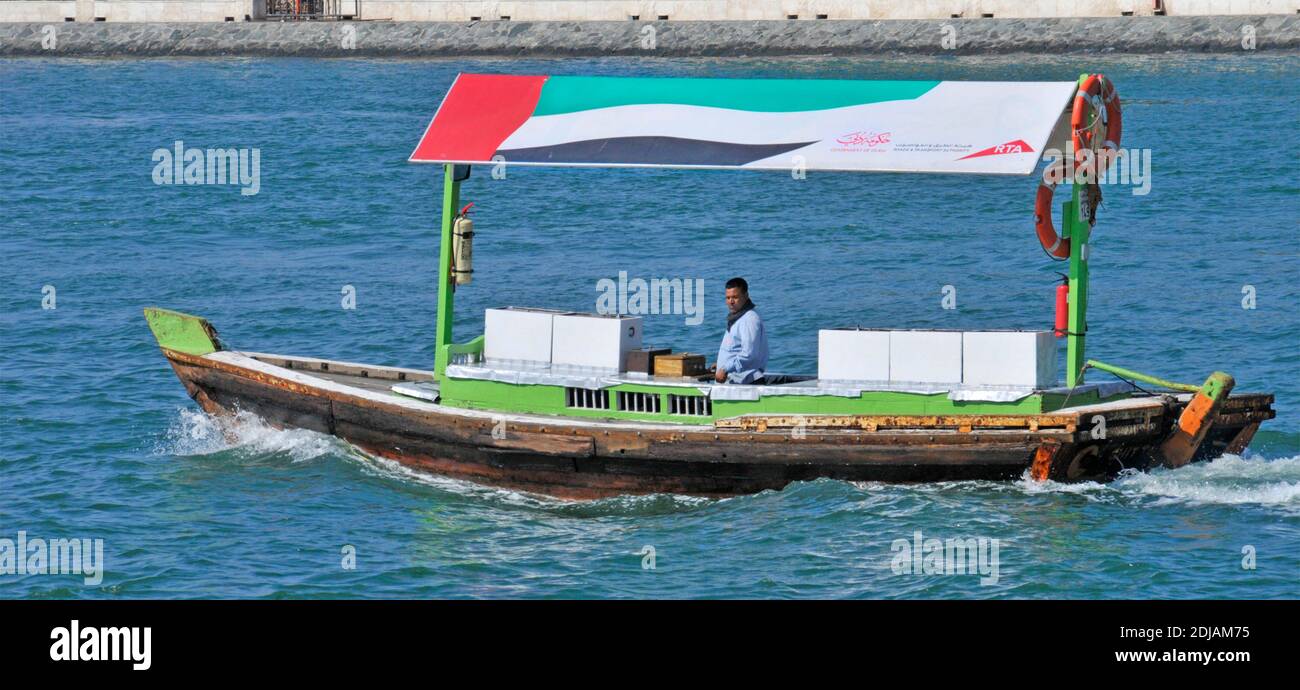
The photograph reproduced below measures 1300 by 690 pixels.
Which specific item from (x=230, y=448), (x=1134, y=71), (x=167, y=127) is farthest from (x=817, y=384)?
(x=1134, y=71)

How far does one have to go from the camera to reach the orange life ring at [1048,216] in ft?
60.1

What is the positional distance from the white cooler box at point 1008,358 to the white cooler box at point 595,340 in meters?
3.39

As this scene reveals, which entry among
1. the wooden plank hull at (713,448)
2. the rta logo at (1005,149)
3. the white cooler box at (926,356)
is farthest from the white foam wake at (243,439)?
the rta logo at (1005,149)

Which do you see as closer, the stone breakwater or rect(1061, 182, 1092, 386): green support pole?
rect(1061, 182, 1092, 386): green support pole

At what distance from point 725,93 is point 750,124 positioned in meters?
0.80

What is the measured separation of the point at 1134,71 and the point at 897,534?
165ft

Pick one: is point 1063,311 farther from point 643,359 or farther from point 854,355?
point 643,359

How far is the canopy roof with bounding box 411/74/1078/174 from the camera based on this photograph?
18.3m

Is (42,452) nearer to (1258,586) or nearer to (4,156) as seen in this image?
(1258,586)

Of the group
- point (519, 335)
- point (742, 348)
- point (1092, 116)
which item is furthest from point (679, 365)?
point (1092, 116)

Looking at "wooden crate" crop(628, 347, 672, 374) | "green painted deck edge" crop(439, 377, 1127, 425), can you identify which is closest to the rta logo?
"green painted deck edge" crop(439, 377, 1127, 425)

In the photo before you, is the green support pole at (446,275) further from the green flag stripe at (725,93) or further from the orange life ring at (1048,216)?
the orange life ring at (1048,216)

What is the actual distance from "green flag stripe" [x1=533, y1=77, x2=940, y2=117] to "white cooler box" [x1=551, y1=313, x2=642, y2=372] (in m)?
2.25

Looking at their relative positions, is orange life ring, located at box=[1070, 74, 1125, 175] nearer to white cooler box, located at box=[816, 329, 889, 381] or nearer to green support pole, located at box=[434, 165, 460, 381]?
white cooler box, located at box=[816, 329, 889, 381]
